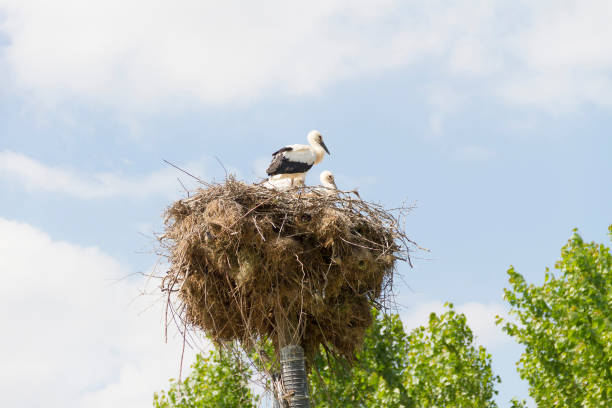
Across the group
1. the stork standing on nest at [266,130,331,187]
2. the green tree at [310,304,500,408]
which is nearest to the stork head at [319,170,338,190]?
the stork standing on nest at [266,130,331,187]

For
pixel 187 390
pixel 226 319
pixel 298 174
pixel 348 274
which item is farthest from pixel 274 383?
pixel 187 390

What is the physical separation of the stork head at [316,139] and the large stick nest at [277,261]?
275cm

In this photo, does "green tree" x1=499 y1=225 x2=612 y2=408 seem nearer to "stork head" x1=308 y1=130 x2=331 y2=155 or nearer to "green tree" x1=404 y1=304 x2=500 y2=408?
"green tree" x1=404 y1=304 x2=500 y2=408

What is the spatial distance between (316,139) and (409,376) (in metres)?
7.15

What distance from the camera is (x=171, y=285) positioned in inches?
342

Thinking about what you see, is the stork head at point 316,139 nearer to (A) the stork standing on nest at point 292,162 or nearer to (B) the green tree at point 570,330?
(A) the stork standing on nest at point 292,162

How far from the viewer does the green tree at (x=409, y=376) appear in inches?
611

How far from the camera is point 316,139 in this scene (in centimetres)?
1176

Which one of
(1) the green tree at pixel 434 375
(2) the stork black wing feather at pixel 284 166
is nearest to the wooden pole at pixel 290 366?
(2) the stork black wing feather at pixel 284 166

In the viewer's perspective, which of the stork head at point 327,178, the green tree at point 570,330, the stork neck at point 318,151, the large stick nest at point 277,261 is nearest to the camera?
the large stick nest at point 277,261

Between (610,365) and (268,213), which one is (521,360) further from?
(268,213)

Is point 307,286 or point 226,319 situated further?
point 226,319

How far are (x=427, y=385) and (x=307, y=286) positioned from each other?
864cm

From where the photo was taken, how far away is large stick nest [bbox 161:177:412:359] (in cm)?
827
